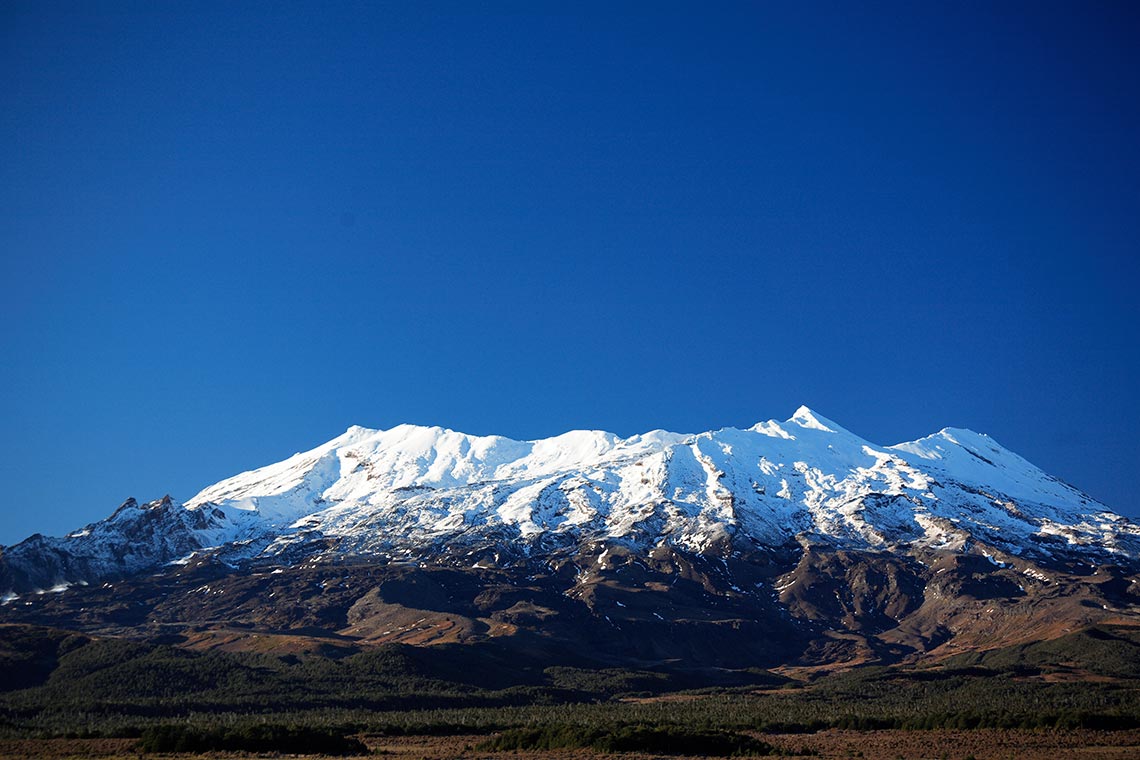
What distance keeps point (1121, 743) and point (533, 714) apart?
91781 mm

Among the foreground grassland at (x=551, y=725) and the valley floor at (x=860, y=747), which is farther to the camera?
the foreground grassland at (x=551, y=725)

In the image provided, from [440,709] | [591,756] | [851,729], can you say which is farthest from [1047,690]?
[591,756]

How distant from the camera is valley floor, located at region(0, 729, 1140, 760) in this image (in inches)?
4058

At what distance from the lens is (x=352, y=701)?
624 ft

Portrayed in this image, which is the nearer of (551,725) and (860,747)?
(860,747)

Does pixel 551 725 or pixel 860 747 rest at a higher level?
pixel 551 725

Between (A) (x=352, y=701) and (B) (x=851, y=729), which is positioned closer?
(B) (x=851, y=729)

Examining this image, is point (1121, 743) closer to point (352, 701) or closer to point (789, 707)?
point (789, 707)

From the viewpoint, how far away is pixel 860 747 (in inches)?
4547

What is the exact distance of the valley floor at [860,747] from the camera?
103062 millimetres

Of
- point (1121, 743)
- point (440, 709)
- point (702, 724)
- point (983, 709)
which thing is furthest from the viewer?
point (440, 709)

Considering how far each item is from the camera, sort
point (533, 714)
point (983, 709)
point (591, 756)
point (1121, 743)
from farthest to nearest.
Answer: point (533, 714)
point (983, 709)
point (1121, 743)
point (591, 756)

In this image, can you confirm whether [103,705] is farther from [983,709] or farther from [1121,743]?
[1121,743]

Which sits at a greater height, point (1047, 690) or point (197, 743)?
point (197, 743)
